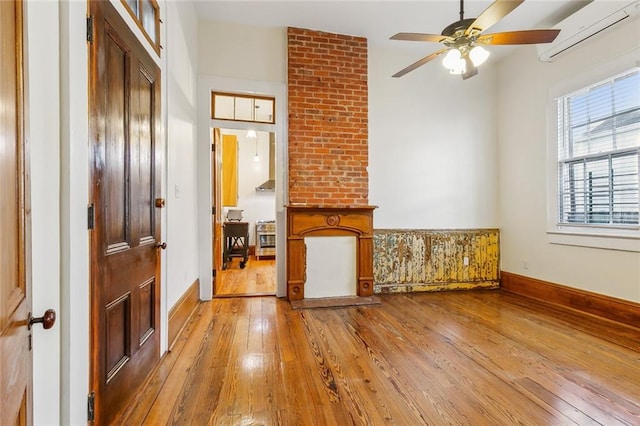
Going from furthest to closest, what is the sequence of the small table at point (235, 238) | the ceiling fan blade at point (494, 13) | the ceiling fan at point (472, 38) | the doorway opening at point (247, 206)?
the small table at point (235, 238) < the doorway opening at point (247, 206) < the ceiling fan at point (472, 38) < the ceiling fan blade at point (494, 13)

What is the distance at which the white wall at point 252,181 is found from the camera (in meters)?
7.31

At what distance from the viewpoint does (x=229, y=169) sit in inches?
264

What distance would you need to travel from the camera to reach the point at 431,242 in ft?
13.9

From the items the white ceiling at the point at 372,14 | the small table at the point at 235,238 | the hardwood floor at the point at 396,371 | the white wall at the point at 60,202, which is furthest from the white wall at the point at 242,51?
the small table at the point at 235,238

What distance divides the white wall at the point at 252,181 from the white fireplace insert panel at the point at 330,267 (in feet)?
12.6

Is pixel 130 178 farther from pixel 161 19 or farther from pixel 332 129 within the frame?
pixel 332 129

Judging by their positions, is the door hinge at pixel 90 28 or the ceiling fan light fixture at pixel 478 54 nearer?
the door hinge at pixel 90 28

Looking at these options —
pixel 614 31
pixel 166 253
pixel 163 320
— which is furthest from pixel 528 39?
pixel 163 320

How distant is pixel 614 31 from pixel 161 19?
4.16 metres

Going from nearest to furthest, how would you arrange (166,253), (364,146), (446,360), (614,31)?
(446,360) → (166,253) → (614,31) → (364,146)

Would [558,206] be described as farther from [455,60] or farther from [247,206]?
[247,206]

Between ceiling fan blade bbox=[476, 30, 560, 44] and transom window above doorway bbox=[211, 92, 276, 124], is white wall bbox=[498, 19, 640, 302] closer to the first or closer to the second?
ceiling fan blade bbox=[476, 30, 560, 44]

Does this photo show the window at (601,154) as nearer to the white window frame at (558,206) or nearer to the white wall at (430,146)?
the white window frame at (558,206)

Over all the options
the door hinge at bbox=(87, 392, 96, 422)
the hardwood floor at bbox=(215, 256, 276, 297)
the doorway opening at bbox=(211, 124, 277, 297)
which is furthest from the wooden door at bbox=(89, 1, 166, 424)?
the doorway opening at bbox=(211, 124, 277, 297)
